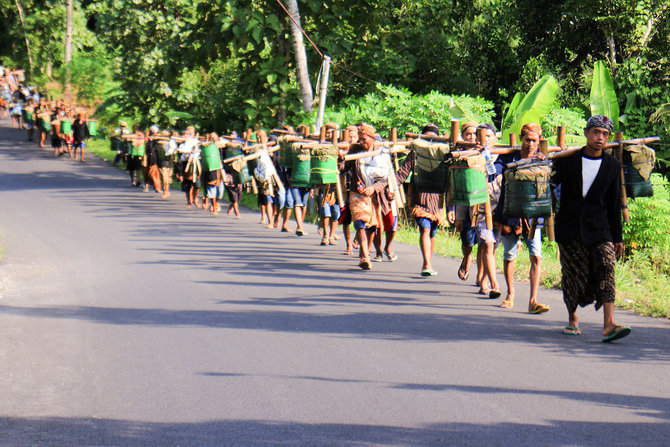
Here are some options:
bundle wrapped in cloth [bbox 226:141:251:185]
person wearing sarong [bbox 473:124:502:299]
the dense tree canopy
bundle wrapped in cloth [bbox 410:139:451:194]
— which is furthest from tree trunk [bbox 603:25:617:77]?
bundle wrapped in cloth [bbox 410:139:451:194]

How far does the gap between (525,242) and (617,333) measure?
6.34 feet

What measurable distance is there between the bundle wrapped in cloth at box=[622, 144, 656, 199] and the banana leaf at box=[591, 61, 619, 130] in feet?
18.7

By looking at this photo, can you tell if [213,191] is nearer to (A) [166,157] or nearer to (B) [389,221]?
(A) [166,157]

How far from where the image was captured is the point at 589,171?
8008 mm

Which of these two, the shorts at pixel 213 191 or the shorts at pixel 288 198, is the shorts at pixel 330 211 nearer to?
the shorts at pixel 288 198

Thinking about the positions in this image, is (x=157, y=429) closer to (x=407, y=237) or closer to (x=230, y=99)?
(x=407, y=237)

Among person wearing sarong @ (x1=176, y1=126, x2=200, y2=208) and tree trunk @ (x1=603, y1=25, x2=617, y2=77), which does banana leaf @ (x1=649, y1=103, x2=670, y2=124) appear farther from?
person wearing sarong @ (x1=176, y1=126, x2=200, y2=208)

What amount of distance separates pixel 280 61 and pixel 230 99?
252 inches

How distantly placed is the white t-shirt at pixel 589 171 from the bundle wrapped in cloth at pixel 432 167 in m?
2.65

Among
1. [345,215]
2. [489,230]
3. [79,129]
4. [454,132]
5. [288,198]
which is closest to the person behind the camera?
[454,132]

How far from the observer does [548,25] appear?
2327cm

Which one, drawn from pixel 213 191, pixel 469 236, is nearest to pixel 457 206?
pixel 469 236

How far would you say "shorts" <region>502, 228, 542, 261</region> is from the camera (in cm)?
940

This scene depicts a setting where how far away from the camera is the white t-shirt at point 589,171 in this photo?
7.99m
